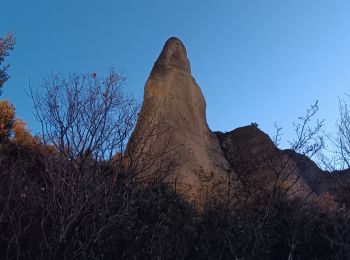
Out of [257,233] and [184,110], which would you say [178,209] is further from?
[184,110]

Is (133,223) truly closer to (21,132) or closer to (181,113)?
(181,113)

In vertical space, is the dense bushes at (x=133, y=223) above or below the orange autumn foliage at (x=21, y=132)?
below

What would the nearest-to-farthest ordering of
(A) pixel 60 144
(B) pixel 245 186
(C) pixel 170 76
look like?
(A) pixel 60 144, (B) pixel 245 186, (C) pixel 170 76

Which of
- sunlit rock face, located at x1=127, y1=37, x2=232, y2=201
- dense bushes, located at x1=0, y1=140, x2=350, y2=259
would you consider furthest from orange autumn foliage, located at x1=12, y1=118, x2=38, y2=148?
dense bushes, located at x1=0, y1=140, x2=350, y2=259

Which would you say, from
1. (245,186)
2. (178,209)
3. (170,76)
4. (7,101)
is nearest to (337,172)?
(245,186)

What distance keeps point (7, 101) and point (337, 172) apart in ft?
54.9

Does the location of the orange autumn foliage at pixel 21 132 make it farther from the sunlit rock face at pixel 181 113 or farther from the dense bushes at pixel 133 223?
the dense bushes at pixel 133 223

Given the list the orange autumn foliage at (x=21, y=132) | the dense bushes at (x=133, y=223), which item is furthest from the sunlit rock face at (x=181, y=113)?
the dense bushes at (x=133, y=223)

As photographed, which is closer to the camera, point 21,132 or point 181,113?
point 181,113

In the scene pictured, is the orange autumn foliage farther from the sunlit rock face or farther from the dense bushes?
the dense bushes

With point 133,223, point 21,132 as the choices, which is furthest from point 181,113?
point 133,223

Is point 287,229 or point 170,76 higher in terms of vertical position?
point 170,76

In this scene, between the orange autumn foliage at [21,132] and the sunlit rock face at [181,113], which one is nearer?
the sunlit rock face at [181,113]

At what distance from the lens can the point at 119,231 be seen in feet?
25.1
